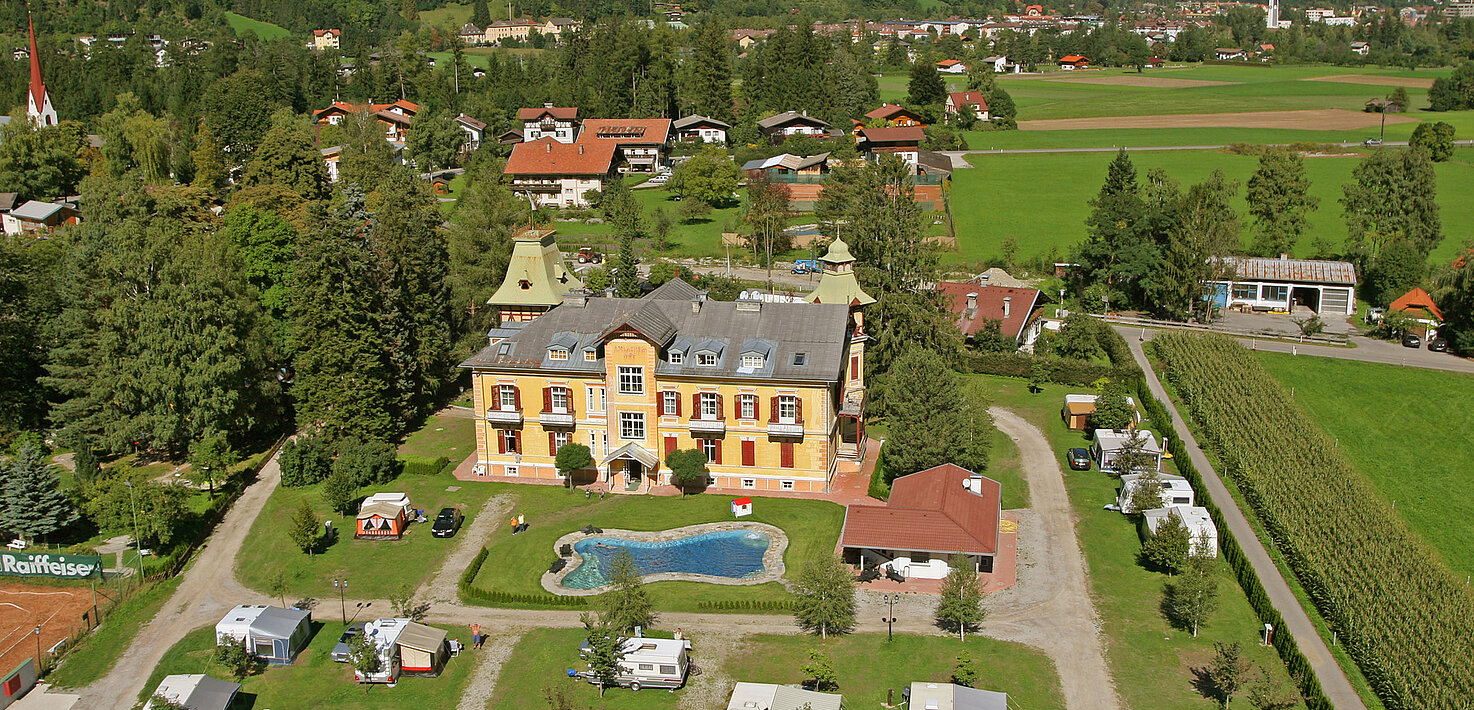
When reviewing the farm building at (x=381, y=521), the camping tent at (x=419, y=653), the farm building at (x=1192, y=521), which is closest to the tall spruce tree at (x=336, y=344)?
the farm building at (x=381, y=521)

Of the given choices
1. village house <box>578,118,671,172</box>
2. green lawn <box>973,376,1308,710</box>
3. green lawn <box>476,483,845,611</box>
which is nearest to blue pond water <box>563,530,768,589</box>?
green lawn <box>476,483,845,611</box>

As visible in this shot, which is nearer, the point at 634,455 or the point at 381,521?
the point at 381,521

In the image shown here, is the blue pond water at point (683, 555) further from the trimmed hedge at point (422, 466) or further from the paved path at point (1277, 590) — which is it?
the paved path at point (1277, 590)

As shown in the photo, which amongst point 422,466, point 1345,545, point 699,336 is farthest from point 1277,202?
point 422,466

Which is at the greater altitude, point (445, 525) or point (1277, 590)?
point (445, 525)

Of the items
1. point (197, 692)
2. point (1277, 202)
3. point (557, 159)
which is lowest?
point (197, 692)

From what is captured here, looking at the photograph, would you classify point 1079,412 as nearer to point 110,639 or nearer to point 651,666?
point 651,666

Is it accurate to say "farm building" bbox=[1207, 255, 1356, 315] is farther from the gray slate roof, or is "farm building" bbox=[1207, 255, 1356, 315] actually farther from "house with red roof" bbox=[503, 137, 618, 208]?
"house with red roof" bbox=[503, 137, 618, 208]
